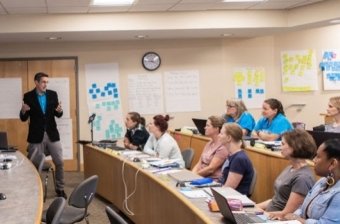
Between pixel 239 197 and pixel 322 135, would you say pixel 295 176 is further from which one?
pixel 322 135

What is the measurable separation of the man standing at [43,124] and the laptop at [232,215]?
385 centimetres

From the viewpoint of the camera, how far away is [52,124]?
5.98 metres

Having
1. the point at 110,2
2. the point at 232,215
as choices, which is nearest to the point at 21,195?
the point at 232,215

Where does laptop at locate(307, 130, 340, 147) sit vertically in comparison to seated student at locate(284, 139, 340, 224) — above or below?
above

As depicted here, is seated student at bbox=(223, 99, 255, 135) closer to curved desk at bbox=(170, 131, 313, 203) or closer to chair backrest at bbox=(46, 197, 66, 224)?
curved desk at bbox=(170, 131, 313, 203)

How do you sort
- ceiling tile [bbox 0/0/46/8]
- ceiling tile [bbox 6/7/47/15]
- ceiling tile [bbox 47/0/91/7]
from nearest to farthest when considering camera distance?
ceiling tile [bbox 0/0/46/8] < ceiling tile [bbox 47/0/91/7] < ceiling tile [bbox 6/7/47/15]

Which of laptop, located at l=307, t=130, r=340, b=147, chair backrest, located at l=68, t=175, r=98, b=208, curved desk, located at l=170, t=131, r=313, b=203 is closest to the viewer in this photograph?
chair backrest, located at l=68, t=175, r=98, b=208

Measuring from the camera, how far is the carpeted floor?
5.01 metres

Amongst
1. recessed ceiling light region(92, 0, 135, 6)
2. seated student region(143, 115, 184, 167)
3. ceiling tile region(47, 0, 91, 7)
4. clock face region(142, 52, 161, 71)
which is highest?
recessed ceiling light region(92, 0, 135, 6)

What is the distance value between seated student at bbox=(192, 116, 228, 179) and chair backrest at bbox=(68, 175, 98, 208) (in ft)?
4.05

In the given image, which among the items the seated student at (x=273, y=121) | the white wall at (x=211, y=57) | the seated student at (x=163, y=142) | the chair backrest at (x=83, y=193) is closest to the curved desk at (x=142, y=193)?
the seated student at (x=163, y=142)

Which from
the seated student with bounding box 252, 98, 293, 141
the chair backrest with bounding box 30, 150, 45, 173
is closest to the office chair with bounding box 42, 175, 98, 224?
the chair backrest with bounding box 30, 150, 45, 173

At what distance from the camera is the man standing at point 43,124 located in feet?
19.4

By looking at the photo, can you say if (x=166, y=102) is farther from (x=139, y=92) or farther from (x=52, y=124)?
(x=52, y=124)
